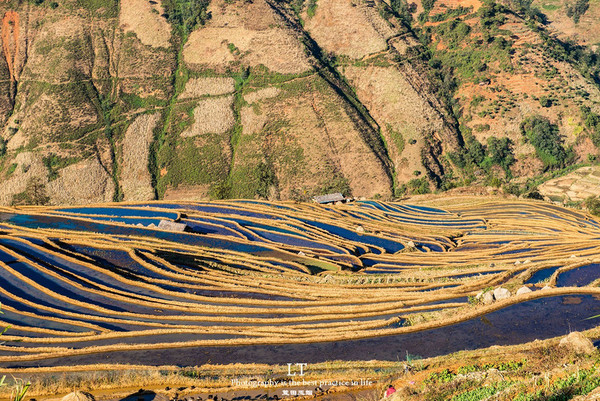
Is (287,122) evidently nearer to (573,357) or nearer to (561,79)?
(561,79)

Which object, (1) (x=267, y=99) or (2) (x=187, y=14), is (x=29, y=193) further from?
(2) (x=187, y=14)

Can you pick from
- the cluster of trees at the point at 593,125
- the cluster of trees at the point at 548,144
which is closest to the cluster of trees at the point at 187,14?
the cluster of trees at the point at 548,144

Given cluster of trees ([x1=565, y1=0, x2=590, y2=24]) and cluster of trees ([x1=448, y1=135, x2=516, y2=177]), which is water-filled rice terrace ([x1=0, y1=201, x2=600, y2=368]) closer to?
cluster of trees ([x1=448, y1=135, x2=516, y2=177])

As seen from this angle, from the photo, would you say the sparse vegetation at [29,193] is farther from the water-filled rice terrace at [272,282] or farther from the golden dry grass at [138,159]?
the water-filled rice terrace at [272,282]

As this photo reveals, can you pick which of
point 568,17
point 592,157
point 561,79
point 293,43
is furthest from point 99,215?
point 568,17

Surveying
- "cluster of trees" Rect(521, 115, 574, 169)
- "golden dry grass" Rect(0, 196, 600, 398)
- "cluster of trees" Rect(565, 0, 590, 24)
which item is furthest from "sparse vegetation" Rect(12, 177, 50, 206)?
"cluster of trees" Rect(565, 0, 590, 24)

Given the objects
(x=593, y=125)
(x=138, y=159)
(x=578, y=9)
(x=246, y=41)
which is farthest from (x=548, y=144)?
(x=138, y=159)
